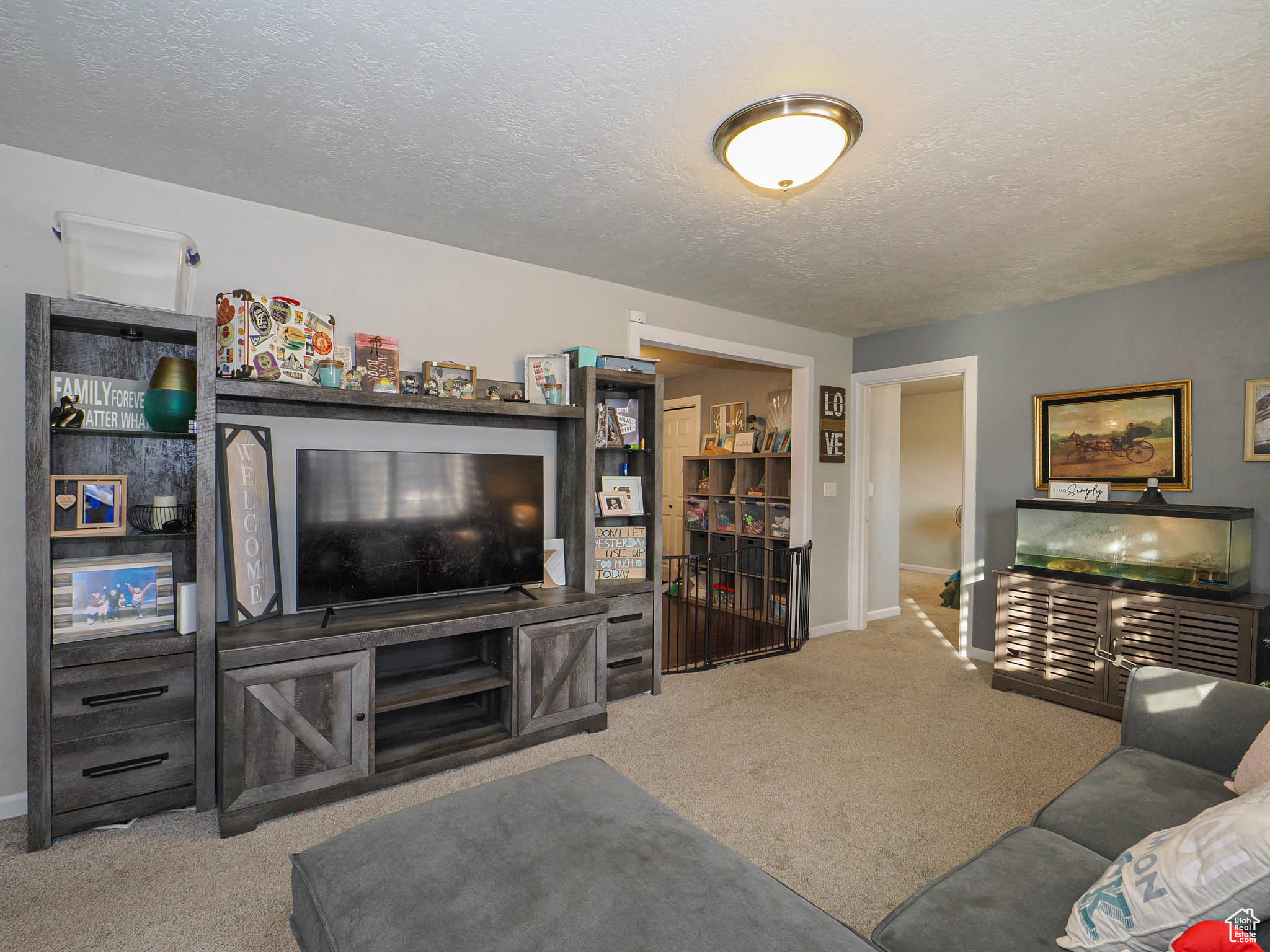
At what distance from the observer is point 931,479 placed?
8305 millimetres

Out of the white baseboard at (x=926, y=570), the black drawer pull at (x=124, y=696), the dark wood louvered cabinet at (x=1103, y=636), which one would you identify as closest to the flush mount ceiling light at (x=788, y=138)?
the black drawer pull at (x=124, y=696)

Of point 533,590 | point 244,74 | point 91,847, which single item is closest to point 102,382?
point 244,74

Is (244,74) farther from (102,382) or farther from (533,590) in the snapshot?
(533,590)

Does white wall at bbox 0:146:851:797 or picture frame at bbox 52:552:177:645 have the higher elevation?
white wall at bbox 0:146:851:797

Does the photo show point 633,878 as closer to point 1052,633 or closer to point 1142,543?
point 1052,633

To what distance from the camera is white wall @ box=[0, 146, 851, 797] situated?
7.54ft

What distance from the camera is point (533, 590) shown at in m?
3.27

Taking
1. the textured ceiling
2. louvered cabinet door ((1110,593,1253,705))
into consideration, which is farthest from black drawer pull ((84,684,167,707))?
louvered cabinet door ((1110,593,1253,705))

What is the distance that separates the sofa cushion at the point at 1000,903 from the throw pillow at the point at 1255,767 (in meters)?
0.47

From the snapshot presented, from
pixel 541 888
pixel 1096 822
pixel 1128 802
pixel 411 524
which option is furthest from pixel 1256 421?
pixel 411 524

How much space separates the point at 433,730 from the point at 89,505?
1608 millimetres

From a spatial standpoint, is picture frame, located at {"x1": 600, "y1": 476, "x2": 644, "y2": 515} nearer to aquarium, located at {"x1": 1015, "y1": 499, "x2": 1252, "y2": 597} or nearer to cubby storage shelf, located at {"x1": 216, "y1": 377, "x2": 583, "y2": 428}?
cubby storage shelf, located at {"x1": 216, "y1": 377, "x2": 583, "y2": 428}

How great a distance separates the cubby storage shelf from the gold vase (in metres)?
0.11

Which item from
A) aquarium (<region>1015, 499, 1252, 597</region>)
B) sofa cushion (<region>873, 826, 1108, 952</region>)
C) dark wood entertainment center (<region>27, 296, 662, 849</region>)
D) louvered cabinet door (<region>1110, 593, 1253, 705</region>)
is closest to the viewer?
sofa cushion (<region>873, 826, 1108, 952</region>)
